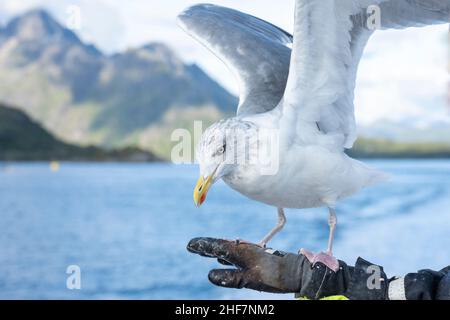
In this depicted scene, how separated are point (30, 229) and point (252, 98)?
22236 mm

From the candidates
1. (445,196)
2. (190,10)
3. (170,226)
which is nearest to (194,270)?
Result: (170,226)

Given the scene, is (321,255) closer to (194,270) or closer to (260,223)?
(194,270)

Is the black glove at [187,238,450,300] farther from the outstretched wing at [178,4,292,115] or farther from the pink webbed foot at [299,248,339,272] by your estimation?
the outstretched wing at [178,4,292,115]

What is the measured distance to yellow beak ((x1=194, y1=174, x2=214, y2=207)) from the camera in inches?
81.4

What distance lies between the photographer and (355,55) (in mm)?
2422

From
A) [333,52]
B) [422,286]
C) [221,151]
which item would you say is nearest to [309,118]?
[333,52]

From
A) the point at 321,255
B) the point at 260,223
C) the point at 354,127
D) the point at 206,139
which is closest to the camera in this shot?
the point at 206,139

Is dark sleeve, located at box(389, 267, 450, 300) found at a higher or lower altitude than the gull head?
lower

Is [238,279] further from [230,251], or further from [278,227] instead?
[278,227]

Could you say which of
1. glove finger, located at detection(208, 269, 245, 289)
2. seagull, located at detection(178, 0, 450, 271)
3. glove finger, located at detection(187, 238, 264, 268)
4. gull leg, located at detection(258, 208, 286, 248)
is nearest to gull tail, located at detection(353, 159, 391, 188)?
seagull, located at detection(178, 0, 450, 271)

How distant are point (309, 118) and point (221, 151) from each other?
1.27 feet

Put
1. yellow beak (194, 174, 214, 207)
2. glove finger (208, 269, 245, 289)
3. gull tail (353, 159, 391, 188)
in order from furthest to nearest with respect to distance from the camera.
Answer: gull tail (353, 159, 391, 188), glove finger (208, 269, 245, 289), yellow beak (194, 174, 214, 207)

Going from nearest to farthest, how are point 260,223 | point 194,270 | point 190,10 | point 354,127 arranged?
point 354,127
point 190,10
point 194,270
point 260,223

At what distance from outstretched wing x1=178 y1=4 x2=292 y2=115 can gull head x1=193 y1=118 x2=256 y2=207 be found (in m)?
0.35
